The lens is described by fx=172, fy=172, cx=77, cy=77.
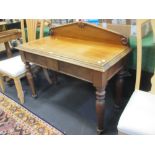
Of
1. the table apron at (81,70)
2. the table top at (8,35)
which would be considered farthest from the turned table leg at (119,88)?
the table top at (8,35)

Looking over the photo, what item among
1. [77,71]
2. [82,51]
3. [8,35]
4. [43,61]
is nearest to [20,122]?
[43,61]

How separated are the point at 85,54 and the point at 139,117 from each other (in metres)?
0.58

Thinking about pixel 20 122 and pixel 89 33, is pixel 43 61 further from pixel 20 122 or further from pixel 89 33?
pixel 20 122

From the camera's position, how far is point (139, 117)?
102 cm

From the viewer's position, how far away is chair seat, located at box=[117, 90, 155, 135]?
96cm

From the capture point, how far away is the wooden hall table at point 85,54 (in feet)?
3.90

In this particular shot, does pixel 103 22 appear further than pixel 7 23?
No

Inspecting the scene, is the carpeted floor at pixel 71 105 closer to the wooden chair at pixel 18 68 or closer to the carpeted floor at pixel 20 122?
the carpeted floor at pixel 20 122

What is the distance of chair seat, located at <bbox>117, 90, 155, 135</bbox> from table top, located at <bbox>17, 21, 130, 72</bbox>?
30 centimetres

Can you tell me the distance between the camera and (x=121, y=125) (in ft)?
3.29

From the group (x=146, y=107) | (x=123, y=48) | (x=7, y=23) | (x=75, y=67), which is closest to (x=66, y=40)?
(x=75, y=67)

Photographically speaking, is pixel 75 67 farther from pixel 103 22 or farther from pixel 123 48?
pixel 103 22

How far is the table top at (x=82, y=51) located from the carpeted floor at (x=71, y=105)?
1.94 feet
